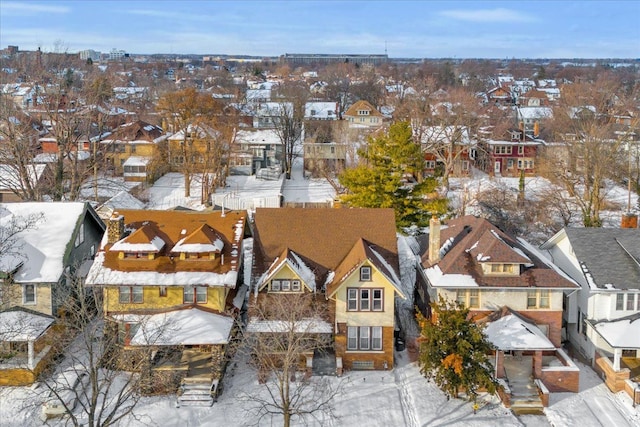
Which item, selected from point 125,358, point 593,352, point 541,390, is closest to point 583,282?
point 593,352

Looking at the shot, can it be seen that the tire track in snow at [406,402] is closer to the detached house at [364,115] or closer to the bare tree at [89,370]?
the bare tree at [89,370]

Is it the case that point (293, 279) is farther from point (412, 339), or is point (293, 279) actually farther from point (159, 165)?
point (159, 165)

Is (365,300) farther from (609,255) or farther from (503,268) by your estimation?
(609,255)

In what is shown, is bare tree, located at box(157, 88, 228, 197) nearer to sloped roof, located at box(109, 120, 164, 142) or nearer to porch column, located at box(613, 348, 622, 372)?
sloped roof, located at box(109, 120, 164, 142)

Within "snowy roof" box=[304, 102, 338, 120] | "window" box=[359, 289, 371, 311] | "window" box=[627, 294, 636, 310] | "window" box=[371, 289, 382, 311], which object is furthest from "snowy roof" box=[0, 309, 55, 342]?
"snowy roof" box=[304, 102, 338, 120]

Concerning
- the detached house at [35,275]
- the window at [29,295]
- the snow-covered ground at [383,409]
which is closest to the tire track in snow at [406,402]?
→ the snow-covered ground at [383,409]
